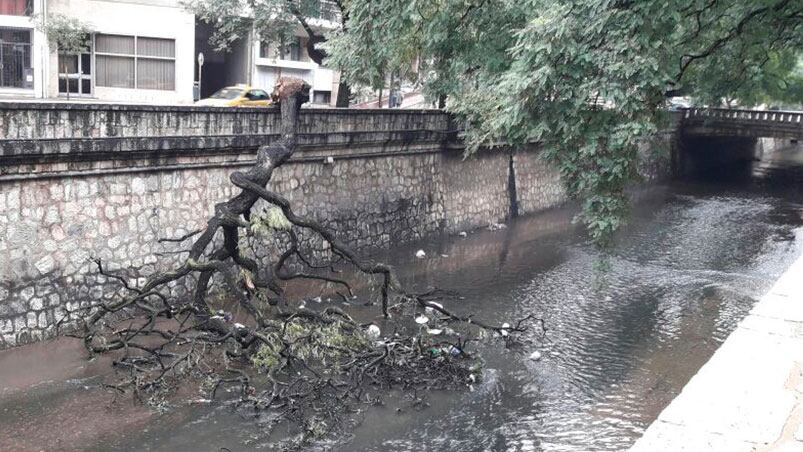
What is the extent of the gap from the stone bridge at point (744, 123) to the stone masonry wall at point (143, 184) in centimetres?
1997

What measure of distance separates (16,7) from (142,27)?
391 centimetres

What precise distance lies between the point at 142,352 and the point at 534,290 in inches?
285

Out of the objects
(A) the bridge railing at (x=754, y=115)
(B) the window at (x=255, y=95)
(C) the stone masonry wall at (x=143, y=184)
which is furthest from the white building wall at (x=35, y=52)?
(A) the bridge railing at (x=754, y=115)

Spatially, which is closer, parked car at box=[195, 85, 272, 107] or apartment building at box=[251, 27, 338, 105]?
parked car at box=[195, 85, 272, 107]

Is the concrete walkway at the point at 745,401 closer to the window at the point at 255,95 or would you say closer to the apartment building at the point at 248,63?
the window at the point at 255,95

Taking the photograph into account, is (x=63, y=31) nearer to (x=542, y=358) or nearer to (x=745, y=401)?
(x=542, y=358)

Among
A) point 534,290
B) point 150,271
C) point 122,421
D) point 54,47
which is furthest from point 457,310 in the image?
point 54,47

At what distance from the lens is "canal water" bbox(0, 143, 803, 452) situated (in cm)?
762

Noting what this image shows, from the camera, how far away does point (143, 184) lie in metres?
10.6

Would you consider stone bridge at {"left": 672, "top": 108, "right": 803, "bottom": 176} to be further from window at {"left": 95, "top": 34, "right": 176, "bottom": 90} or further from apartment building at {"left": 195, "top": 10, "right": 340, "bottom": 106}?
window at {"left": 95, "top": 34, "right": 176, "bottom": 90}

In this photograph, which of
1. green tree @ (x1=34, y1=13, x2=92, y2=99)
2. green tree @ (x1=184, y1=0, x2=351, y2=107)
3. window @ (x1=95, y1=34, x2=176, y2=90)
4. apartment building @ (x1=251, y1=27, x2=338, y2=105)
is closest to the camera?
green tree @ (x1=184, y1=0, x2=351, y2=107)

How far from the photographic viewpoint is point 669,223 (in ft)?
71.4

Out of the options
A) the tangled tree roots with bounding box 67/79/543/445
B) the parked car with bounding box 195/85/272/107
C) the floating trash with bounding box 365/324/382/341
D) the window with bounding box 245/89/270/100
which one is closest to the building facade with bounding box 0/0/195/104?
the parked car with bounding box 195/85/272/107

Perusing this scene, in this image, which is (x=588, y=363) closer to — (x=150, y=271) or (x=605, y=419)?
(x=605, y=419)
